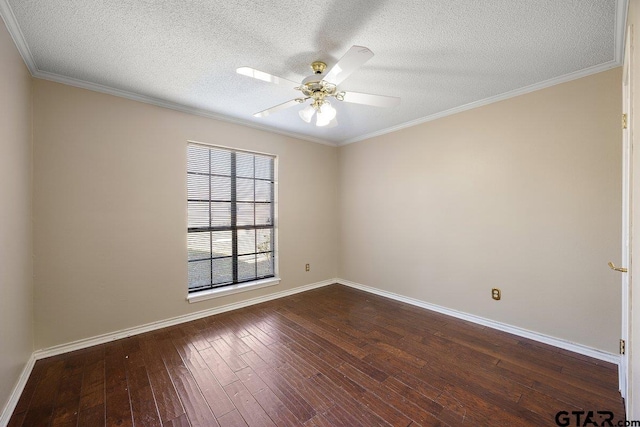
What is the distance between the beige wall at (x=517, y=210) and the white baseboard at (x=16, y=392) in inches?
145

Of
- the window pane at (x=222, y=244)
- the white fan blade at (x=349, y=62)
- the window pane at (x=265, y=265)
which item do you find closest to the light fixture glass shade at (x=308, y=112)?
the white fan blade at (x=349, y=62)

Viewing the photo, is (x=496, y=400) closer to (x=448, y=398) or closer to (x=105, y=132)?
(x=448, y=398)

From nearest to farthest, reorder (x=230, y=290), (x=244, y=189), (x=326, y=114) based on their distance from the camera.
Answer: (x=326, y=114) → (x=230, y=290) → (x=244, y=189)

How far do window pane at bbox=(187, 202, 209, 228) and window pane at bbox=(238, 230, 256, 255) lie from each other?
1.63 feet

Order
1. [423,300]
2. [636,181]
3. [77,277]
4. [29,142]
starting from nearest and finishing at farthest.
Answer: [636,181] → [29,142] → [77,277] → [423,300]

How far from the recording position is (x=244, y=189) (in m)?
3.65

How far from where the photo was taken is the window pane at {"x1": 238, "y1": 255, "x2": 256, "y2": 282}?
3600 mm

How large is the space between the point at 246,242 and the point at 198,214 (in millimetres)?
757

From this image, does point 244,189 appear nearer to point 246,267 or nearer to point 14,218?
point 246,267

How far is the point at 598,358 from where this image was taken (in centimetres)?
219

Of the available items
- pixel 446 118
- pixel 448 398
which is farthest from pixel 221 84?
pixel 448 398

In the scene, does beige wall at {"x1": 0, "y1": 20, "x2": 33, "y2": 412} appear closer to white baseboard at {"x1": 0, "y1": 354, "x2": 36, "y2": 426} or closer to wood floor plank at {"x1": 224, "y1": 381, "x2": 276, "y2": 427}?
white baseboard at {"x1": 0, "y1": 354, "x2": 36, "y2": 426}

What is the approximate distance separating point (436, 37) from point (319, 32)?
0.81 m

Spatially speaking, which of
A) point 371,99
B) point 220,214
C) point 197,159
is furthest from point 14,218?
point 371,99
